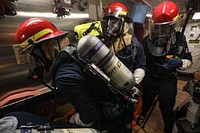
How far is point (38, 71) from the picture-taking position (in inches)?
46.4

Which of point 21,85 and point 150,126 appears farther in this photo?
point 150,126

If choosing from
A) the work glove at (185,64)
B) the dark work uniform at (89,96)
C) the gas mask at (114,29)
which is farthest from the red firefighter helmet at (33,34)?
the work glove at (185,64)

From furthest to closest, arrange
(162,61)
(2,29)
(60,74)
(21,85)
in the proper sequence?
(162,61), (21,85), (2,29), (60,74)

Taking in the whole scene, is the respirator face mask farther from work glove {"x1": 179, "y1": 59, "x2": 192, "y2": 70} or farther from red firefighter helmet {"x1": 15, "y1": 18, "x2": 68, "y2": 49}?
work glove {"x1": 179, "y1": 59, "x2": 192, "y2": 70}

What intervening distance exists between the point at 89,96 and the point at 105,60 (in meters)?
0.27

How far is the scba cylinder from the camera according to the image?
0.85m

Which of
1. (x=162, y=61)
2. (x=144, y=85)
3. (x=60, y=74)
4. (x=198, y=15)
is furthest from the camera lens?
(x=198, y=15)

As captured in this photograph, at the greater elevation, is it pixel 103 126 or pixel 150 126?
pixel 103 126

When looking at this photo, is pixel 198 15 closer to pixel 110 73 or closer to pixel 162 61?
pixel 162 61

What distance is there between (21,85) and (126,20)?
1366mm

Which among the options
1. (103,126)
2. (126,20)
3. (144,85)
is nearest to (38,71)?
(103,126)

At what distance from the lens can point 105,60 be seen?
901mm

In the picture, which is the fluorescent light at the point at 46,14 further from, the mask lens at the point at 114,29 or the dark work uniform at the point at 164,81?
the dark work uniform at the point at 164,81

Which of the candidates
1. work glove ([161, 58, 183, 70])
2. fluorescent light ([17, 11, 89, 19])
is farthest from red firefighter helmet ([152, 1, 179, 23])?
fluorescent light ([17, 11, 89, 19])
